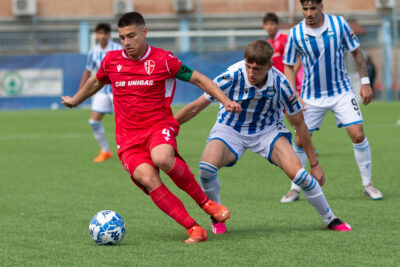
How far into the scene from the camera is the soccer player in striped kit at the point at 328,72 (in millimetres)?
7172

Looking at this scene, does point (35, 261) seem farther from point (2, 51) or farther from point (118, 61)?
point (2, 51)

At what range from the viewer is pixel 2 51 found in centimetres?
3456

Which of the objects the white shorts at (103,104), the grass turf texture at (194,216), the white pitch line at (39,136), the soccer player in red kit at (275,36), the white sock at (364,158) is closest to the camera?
the grass turf texture at (194,216)

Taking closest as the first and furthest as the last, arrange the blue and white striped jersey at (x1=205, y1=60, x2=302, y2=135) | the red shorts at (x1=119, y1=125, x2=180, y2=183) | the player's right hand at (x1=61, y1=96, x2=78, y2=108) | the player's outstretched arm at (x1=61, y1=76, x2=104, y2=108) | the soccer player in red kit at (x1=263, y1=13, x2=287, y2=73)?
1. the red shorts at (x1=119, y1=125, x2=180, y2=183)
2. the blue and white striped jersey at (x1=205, y1=60, x2=302, y2=135)
3. the player's outstretched arm at (x1=61, y1=76, x2=104, y2=108)
4. the player's right hand at (x1=61, y1=96, x2=78, y2=108)
5. the soccer player in red kit at (x1=263, y1=13, x2=287, y2=73)

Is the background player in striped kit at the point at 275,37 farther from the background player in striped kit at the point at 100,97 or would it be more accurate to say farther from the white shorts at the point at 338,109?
the white shorts at the point at 338,109

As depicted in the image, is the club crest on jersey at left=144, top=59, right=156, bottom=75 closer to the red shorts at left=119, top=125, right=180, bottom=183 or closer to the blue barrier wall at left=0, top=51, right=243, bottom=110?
the red shorts at left=119, top=125, right=180, bottom=183

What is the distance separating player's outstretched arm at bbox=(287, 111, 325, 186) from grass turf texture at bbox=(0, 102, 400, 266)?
1.36 feet

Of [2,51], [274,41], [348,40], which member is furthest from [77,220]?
[2,51]

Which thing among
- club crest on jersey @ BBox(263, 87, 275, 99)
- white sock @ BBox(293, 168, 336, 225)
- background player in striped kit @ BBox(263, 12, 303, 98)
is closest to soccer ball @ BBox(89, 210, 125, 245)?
white sock @ BBox(293, 168, 336, 225)

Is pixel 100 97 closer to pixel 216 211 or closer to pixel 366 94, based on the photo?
pixel 366 94

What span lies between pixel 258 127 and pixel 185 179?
32.9 inches

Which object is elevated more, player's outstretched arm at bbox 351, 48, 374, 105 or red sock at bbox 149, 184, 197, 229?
player's outstretched arm at bbox 351, 48, 374, 105

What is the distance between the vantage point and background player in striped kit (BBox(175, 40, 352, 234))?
5.50 m

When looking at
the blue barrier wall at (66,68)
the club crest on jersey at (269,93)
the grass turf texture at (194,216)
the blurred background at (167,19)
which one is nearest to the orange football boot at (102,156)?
the grass turf texture at (194,216)
